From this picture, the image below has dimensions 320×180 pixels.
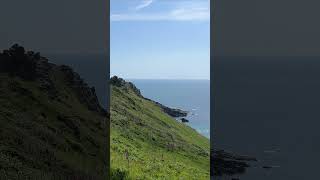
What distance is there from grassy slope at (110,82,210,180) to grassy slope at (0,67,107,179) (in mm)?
9858

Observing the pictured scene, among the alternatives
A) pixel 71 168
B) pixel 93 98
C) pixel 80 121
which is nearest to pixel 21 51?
pixel 80 121

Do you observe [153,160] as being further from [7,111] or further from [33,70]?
[7,111]

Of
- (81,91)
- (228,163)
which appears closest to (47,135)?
(81,91)

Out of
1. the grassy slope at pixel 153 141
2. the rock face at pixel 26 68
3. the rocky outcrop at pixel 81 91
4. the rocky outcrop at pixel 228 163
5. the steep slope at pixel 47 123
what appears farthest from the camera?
the rocky outcrop at pixel 228 163

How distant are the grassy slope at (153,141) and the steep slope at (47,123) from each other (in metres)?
9.05

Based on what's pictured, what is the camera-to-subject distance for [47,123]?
45.5 m

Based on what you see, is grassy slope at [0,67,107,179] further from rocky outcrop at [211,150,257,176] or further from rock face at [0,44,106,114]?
rocky outcrop at [211,150,257,176]

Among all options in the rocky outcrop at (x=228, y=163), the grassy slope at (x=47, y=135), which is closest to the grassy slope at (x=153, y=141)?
the rocky outcrop at (x=228, y=163)

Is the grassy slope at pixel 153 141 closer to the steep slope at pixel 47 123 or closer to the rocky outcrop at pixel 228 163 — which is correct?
the rocky outcrop at pixel 228 163

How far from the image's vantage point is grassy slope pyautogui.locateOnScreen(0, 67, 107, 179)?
27.8m

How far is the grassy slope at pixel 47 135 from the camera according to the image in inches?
1095

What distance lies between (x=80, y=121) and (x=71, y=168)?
80.8ft

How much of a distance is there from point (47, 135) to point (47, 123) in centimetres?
676

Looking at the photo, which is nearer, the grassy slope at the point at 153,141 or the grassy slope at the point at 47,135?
the grassy slope at the point at 47,135
